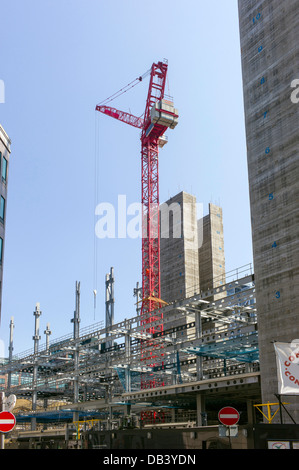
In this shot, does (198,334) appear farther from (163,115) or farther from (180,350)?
(163,115)

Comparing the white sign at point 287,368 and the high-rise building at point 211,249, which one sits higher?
the high-rise building at point 211,249

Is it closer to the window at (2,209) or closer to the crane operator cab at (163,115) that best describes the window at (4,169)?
the window at (2,209)

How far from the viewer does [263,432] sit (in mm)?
13625

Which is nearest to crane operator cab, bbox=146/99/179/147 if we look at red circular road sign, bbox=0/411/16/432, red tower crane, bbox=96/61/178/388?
red tower crane, bbox=96/61/178/388

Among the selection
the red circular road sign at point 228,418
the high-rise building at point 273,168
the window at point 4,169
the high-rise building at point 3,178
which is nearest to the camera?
the red circular road sign at point 228,418

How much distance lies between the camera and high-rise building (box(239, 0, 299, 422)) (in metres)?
38.2

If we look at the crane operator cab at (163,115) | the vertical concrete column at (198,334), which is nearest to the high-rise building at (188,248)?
the crane operator cab at (163,115)

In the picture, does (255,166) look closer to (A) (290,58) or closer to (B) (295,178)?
(B) (295,178)

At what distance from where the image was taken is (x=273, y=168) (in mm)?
41500

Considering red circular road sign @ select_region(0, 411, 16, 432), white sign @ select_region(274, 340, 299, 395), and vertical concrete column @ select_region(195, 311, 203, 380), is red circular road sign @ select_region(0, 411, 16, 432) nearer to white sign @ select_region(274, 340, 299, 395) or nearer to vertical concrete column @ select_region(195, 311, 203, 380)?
white sign @ select_region(274, 340, 299, 395)

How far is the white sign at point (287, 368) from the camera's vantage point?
16.2 metres

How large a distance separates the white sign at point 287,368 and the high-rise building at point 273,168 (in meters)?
20.4

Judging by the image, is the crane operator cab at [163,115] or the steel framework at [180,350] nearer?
the steel framework at [180,350]

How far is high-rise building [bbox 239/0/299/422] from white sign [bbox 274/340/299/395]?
20.4 metres
